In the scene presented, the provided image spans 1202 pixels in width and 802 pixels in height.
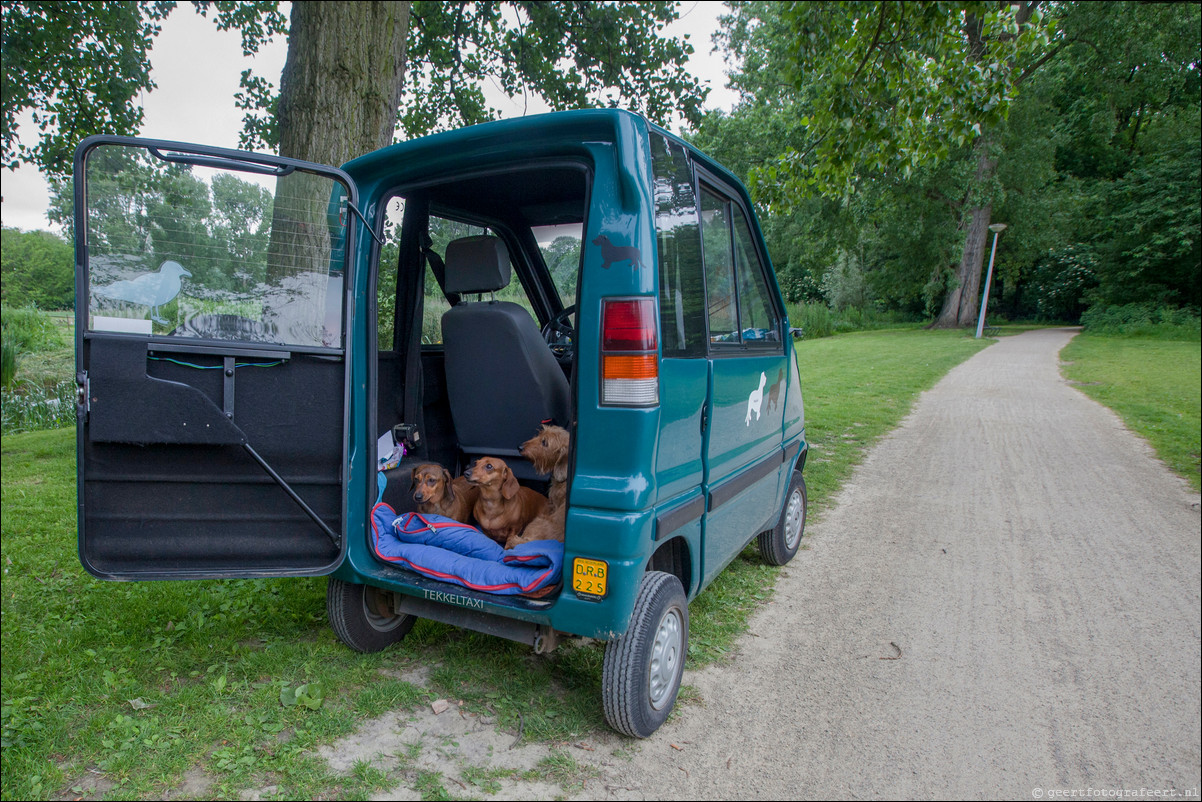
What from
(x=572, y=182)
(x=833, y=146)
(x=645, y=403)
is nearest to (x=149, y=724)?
(x=645, y=403)

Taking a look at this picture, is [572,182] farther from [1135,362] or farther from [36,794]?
[1135,362]

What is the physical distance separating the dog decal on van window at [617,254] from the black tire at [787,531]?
2.64 m

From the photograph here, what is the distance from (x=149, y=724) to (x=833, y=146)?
6793 mm

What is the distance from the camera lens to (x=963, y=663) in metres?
3.39

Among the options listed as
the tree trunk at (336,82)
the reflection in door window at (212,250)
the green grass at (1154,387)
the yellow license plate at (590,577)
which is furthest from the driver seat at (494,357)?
the green grass at (1154,387)

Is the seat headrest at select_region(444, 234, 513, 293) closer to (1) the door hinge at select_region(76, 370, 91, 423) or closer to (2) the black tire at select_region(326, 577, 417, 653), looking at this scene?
(2) the black tire at select_region(326, 577, 417, 653)

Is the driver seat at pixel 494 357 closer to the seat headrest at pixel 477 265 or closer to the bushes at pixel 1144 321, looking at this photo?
the seat headrest at pixel 477 265

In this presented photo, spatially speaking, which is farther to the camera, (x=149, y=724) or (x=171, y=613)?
(x=171, y=613)

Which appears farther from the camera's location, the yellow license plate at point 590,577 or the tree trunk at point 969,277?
the tree trunk at point 969,277

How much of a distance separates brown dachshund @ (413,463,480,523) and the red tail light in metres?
1.46

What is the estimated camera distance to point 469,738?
2.67 metres

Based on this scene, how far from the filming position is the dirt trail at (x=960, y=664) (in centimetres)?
254

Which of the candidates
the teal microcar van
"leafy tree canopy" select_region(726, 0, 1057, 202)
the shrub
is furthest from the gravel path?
the shrub

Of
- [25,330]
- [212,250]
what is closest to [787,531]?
[212,250]
